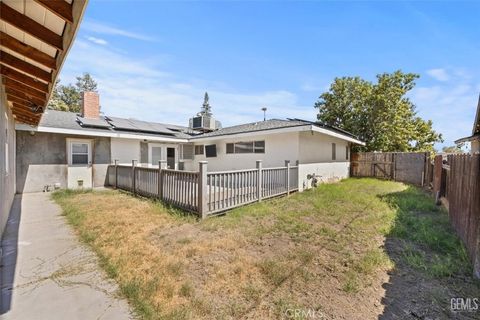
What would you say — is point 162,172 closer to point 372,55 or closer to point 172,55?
point 172,55

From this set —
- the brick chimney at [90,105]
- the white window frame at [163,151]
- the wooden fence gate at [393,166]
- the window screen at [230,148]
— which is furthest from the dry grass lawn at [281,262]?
the brick chimney at [90,105]

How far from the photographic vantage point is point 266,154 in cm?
1059

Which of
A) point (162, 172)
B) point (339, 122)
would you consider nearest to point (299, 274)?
point (162, 172)

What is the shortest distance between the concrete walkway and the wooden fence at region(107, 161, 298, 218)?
2485 mm

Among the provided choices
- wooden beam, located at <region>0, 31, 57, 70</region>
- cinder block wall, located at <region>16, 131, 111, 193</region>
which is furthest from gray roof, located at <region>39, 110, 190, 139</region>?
wooden beam, located at <region>0, 31, 57, 70</region>

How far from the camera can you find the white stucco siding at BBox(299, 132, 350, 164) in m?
9.81

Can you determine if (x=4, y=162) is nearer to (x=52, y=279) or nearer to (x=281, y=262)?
(x=52, y=279)

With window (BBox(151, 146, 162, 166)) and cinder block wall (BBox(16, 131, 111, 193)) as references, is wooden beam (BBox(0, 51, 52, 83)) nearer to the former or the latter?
cinder block wall (BBox(16, 131, 111, 193))

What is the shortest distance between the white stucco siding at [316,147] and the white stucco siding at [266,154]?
0.43 meters

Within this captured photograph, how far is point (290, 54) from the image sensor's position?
11.6m

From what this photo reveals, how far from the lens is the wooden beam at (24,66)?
3.52 m

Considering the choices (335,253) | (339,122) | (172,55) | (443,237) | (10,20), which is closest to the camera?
(10,20)

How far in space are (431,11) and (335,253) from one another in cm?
798

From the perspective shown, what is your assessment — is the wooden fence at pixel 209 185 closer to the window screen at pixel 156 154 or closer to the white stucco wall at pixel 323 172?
the white stucco wall at pixel 323 172
